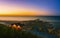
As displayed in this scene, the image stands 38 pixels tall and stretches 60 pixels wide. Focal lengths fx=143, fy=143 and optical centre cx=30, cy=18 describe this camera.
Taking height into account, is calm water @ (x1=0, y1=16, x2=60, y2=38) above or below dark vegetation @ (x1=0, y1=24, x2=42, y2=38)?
above

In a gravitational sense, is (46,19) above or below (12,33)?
above

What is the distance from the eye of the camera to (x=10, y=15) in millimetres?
1211

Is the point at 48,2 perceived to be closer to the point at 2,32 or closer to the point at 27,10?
the point at 27,10

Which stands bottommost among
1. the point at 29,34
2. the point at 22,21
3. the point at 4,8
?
the point at 29,34

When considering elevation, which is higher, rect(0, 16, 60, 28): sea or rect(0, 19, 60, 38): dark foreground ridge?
rect(0, 16, 60, 28): sea

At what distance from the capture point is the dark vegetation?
3.84 ft

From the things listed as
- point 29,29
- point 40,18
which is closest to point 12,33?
point 29,29

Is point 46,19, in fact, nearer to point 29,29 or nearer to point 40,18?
point 40,18

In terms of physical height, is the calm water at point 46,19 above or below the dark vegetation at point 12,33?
above

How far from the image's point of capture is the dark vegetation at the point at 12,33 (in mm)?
1170

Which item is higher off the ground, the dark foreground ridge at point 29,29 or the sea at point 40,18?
the sea at point 40,18

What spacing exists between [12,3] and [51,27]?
39cm

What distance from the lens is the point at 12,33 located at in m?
1.18

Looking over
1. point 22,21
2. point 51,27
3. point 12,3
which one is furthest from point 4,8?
point 51,27
